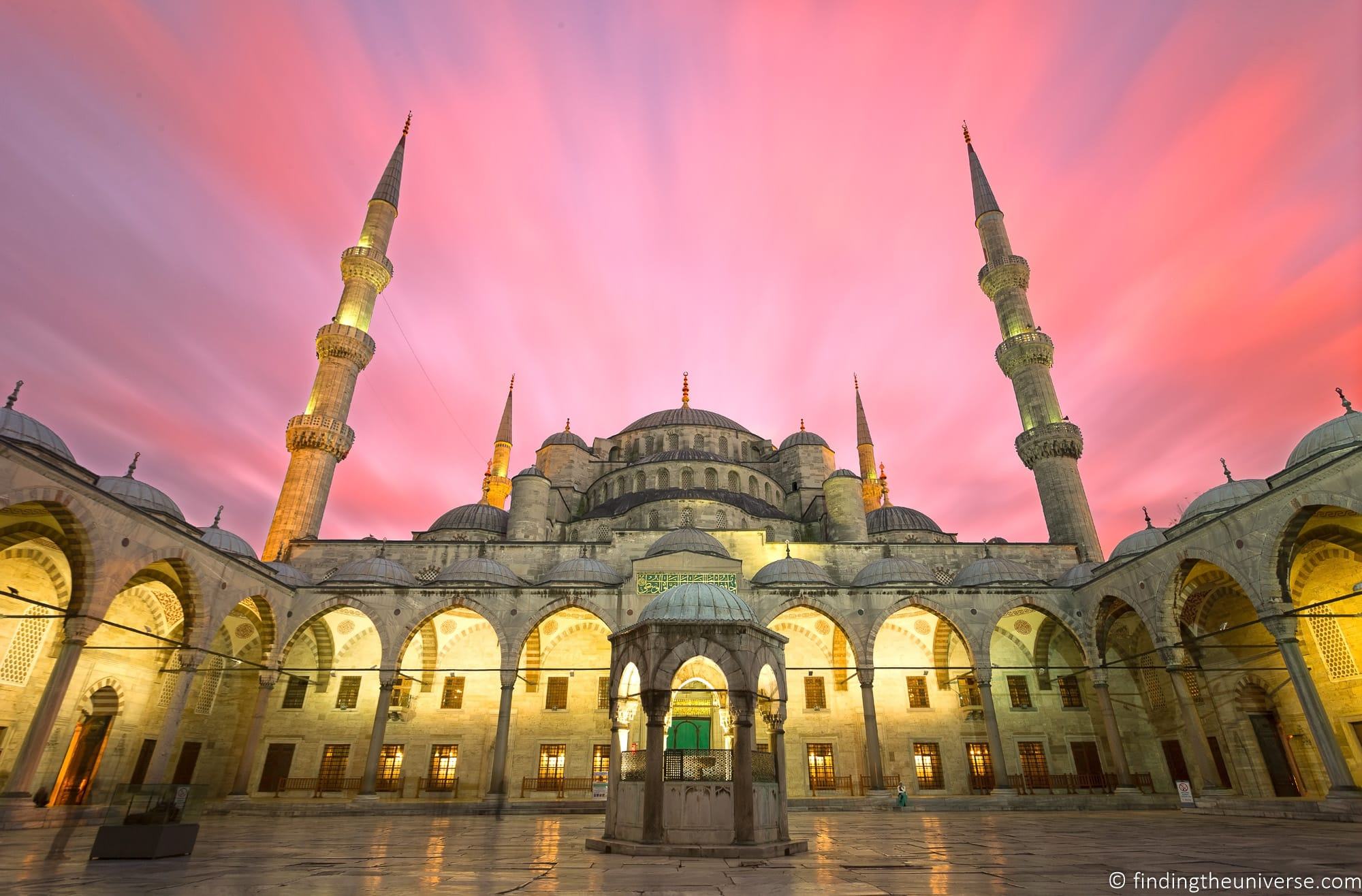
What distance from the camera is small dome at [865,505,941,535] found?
30.5 metres

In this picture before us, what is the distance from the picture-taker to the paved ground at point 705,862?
5.18 m

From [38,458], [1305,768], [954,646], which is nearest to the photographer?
[38,458]

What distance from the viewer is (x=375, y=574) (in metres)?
20.5

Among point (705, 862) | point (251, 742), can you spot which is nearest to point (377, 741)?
point (251, 742)

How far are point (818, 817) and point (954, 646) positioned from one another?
10.4 meters

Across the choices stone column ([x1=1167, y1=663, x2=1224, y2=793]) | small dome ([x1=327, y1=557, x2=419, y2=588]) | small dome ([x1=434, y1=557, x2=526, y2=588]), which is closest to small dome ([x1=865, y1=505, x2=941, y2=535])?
stone column ([x1=1167, y1=663, x2=1224, y2=793])

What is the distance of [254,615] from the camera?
20500 millimetres

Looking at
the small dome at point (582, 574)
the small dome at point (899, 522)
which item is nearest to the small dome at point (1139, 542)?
the small dome at point (899, 522)

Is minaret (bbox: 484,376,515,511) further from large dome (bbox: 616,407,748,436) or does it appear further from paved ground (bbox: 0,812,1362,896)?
paved ground (bbox: 0,812,1362,896)

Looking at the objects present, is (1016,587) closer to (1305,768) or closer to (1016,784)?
(1016,784)

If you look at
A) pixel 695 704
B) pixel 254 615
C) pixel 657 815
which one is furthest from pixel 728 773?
pixel 254 615

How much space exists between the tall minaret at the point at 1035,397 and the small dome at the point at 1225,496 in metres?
7.60

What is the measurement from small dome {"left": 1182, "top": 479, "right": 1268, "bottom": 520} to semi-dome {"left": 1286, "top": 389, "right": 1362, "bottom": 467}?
1900 millimetres

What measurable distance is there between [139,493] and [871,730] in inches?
870
